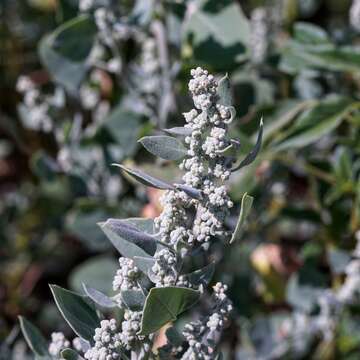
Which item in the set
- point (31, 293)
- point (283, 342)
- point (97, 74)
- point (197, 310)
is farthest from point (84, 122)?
point (283, 342)

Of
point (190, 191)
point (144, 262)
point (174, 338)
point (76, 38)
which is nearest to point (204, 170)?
point (190, 191)

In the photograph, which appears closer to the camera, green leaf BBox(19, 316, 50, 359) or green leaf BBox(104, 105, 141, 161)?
green leaf BBox(19, 316, 50, 359)

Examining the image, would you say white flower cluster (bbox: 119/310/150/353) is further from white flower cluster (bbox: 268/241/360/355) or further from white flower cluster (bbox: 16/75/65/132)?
white flower cluster (bbox: 16/75/65/132)

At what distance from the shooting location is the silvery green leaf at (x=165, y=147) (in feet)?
3.12

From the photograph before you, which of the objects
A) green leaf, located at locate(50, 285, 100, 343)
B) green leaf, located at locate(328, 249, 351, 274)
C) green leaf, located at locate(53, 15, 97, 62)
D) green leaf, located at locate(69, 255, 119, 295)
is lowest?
green leaf, located at locate(69, 255, 119, 295)

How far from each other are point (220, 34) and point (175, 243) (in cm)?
80

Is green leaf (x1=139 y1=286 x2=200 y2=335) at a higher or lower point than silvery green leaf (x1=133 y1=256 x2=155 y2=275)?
lower

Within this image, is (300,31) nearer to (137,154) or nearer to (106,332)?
(137,154)

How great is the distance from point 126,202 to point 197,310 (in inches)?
13.3

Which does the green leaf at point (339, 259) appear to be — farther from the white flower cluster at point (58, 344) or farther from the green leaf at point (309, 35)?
the white flower cluster at point (58, 344)

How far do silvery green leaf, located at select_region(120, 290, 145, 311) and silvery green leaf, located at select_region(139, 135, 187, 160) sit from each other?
0.17 m

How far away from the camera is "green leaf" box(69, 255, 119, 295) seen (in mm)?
1900

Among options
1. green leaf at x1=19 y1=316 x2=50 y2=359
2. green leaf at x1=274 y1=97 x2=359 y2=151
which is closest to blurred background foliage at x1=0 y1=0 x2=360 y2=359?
green leaf at x1=274 y1=97 x2=359 y2=151

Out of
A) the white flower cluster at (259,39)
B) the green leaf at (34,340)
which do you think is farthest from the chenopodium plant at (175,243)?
the white flower cluster at (259,39)
